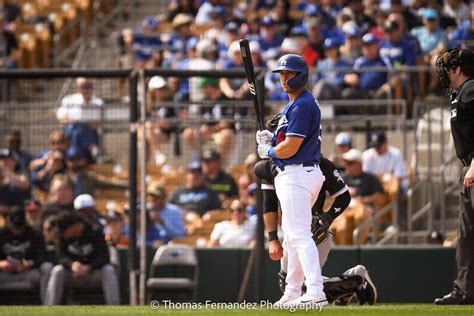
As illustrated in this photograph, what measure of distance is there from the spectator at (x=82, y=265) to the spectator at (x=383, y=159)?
3.83 metres

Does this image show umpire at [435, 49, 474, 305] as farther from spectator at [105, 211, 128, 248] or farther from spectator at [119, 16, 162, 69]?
spectator at [119, 16, 162, 69]

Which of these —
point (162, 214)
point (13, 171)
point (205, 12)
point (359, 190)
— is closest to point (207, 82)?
point (162, 214)

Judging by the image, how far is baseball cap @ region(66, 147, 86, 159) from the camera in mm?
13820

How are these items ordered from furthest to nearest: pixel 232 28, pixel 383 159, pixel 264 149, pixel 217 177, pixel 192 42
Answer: pixel 192 42, pixel 232 28, pixel 383 159, pixel 217 177, pixel 264 149

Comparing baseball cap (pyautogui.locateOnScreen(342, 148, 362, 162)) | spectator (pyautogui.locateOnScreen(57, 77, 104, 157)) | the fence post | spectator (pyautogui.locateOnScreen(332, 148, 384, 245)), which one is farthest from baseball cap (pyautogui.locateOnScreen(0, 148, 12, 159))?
baseball cap (pyautogui.locateOnScreen(342, 148, 362, 162))

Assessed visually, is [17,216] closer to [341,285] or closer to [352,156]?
[352,156]

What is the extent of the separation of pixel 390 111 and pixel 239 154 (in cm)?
306

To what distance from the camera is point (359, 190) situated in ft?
48.5

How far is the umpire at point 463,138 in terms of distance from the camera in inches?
385

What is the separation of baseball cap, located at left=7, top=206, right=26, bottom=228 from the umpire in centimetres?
523

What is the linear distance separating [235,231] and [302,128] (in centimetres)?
446

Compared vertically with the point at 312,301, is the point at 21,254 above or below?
below

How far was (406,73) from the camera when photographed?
1612cm

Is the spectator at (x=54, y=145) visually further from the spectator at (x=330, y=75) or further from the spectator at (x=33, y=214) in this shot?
the spectator at (x=330, y=75)
